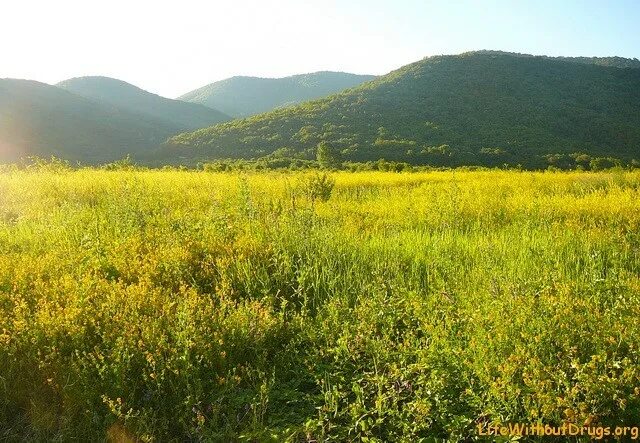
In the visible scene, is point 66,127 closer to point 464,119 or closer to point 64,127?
point 64,127

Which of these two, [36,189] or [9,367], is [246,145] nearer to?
[36,189]

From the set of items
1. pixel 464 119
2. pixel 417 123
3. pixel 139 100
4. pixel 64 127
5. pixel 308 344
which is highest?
pixel 139 100

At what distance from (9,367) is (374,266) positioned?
3492 millimetres

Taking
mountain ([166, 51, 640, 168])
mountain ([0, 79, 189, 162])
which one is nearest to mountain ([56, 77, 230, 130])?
mountain ([0, 79, 189, 162])

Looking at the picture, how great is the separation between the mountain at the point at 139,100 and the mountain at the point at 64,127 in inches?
1745

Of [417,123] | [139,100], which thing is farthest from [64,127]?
[139,100]

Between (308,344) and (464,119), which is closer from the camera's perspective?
(308,344)

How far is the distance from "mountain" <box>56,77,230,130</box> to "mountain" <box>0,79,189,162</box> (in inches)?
1745

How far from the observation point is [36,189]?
11.1 m

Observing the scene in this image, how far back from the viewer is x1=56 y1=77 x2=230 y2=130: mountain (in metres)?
161

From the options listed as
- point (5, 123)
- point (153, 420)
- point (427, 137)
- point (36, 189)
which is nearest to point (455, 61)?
point (427, 137)

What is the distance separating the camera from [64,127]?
310 ft

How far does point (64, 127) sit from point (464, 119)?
7868 cm

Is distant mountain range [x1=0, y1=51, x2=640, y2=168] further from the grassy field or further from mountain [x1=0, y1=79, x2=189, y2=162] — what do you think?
the grassy field
